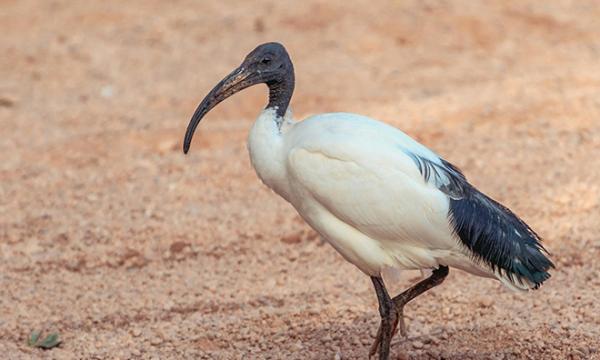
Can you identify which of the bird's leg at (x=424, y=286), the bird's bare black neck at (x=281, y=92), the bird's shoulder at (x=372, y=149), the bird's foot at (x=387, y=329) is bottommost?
the bird's foot at (x=387, y=329)

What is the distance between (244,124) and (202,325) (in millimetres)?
4086

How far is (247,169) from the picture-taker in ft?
31.3

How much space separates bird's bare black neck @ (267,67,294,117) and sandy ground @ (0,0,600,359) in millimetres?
1420

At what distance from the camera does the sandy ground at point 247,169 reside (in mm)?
6648

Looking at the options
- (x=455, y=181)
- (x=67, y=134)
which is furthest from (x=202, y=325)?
(x=67, y=134)

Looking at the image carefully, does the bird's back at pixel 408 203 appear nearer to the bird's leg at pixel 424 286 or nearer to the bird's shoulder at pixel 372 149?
the bird's shoulder at pixel 372 149

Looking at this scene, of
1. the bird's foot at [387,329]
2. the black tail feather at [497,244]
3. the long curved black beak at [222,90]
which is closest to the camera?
the black tail feather at [497,244]

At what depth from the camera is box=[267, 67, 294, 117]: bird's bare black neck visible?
5965mm

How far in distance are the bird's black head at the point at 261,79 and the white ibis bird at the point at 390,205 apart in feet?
1.19

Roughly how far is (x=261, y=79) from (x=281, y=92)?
0.43ft

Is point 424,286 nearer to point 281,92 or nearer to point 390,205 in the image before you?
point 390,205

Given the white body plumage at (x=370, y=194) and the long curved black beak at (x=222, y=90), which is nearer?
the white body plumage at (x=370, y=194)

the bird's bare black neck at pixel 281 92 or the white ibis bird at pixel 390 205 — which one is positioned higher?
the bird's bare black neck at pixel 281 92

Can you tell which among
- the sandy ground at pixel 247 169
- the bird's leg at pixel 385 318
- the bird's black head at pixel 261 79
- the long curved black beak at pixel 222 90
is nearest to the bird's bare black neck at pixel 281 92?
the bird's black head at pixel 261 79
